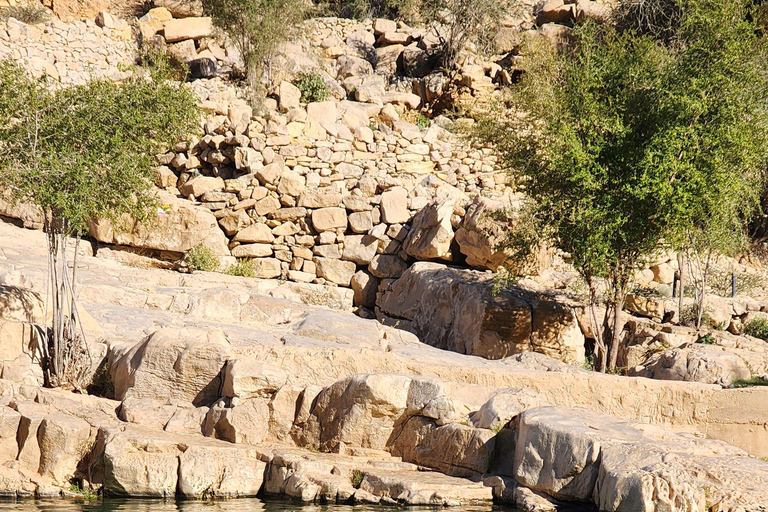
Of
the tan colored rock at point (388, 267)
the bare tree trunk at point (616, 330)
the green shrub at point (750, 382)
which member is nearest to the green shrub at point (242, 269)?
the tan colored rock at point (388, 267)

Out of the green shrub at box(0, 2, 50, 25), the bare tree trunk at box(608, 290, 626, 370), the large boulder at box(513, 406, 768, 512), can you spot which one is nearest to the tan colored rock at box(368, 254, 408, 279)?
the bare tree trunk at box(608, 290, 626, 370)

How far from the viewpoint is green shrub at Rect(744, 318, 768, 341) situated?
16.2m

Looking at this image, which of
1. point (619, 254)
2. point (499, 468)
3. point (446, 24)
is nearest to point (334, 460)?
point (499, 468)

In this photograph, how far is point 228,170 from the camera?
20.2m

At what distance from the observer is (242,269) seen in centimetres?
1838

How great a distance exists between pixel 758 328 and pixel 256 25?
15.4m

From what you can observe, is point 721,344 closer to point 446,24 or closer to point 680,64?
point 680,64

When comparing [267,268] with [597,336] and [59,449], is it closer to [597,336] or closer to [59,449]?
[597,336]

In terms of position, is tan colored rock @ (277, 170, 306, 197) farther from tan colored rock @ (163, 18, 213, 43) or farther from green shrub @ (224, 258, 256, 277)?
tan colored rock @ (163, 18, 213, 43)

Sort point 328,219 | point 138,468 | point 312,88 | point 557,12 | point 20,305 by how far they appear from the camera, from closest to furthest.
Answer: point 138,468, point 20,305, point 328,219, point 312,88, point 557,12

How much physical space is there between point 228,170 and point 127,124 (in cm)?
931

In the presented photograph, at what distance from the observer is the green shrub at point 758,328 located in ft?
53.2

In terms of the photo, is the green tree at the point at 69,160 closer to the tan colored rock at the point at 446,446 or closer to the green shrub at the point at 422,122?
the tan colored rock at the point at 446,446

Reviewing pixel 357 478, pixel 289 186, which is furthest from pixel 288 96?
pixel 357 478
